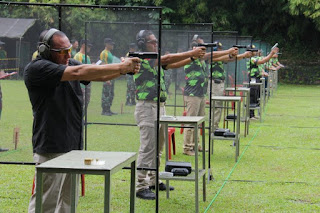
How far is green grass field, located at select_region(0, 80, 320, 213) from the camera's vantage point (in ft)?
23.6

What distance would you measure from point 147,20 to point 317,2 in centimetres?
3231

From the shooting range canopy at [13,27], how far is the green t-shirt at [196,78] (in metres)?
4.25

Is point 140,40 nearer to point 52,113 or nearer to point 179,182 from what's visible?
point 52,113

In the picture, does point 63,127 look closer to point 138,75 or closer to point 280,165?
point 138,75

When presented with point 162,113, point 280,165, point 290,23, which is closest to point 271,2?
point 290,23

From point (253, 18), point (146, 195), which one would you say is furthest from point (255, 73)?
point (253, 18)

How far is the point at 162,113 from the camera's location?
26.6 ft

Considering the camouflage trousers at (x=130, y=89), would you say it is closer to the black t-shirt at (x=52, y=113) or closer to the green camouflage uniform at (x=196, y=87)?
the black t-shirt at (x=52, y=113)

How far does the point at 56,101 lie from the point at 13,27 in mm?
1945

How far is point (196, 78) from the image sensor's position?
10.9m

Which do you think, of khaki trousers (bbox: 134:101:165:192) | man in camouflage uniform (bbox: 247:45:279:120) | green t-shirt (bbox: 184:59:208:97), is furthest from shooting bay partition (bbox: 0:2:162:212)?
man in camouflage uniform (bbox: 247:45:279:120)

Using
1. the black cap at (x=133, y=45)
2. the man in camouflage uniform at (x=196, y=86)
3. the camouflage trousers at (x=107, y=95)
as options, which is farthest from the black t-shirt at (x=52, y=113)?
the man in camouflage uniform at (x=196, y=86)

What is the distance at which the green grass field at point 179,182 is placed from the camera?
7.21 m

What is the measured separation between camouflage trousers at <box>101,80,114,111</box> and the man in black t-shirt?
1727 mm
